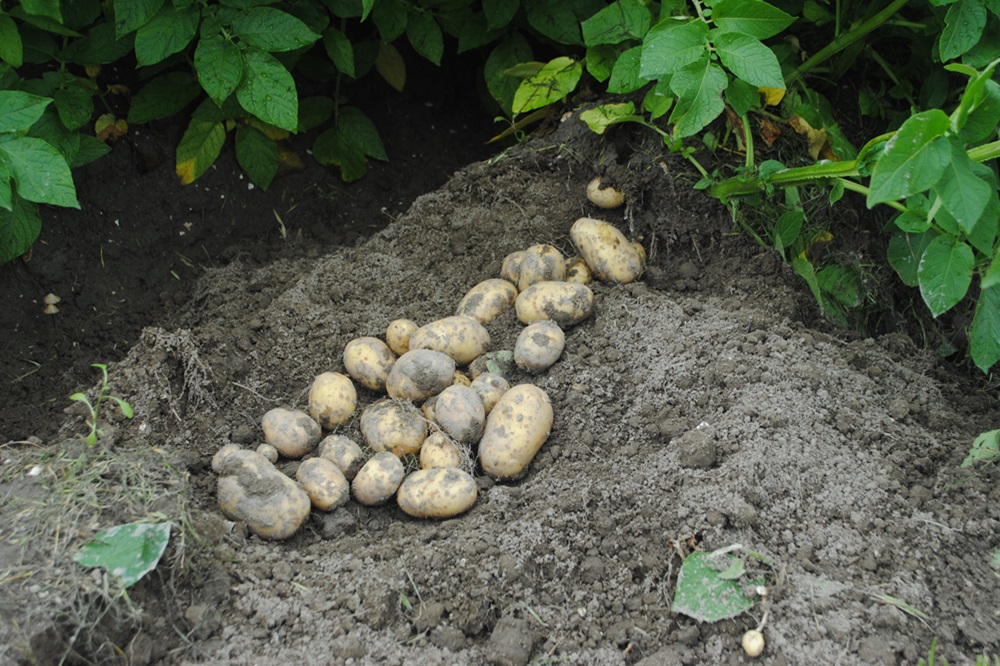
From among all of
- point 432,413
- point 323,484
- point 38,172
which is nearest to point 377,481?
point 323,484

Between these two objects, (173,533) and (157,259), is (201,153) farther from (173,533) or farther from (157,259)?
(173,533)

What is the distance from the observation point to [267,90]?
2.61 metres

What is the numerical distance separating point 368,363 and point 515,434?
0.51m

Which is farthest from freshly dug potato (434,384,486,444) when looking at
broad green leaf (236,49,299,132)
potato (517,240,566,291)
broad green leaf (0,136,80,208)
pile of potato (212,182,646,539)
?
broad green leaf (0,136,80,208)

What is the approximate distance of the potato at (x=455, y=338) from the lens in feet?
8.27

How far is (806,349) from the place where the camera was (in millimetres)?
2371

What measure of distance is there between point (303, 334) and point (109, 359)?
663mm

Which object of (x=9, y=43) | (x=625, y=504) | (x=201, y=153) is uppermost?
(x=9, y=43)

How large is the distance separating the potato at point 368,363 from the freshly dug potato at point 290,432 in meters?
0.21

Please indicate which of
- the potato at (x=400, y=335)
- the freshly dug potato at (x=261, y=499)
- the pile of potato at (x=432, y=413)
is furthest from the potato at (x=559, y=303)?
the freshly dug potato at (x=261, y=499)

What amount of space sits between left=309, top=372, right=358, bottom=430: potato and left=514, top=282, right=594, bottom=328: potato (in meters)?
0.55

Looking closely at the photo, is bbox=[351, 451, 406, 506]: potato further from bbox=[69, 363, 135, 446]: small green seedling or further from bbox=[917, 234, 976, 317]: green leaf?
bbox=[917, 234, 976, 317]: green leaf

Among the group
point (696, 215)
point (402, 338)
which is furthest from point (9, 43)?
point (696, 215)

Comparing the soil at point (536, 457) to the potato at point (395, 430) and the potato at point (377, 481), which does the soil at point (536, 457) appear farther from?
the potato at point (395, 430)
